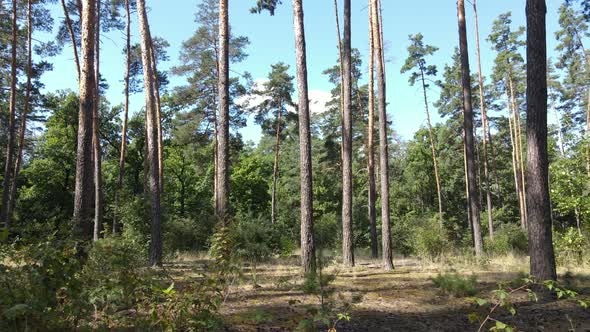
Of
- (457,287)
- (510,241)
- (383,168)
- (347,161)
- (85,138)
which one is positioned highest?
(85,138)

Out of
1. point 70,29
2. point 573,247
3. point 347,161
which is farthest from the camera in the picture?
point 70,29

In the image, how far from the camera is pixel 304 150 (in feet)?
30.2

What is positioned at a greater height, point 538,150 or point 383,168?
point 383,168

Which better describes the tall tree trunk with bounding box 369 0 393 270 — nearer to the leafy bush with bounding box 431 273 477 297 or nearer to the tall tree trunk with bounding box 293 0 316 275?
the tall tree trunk with bounding box 293 0 316 275

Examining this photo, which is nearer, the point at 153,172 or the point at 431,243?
the point at 153,172

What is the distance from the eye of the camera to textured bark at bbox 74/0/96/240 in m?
7.43

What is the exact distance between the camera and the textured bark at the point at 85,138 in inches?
292

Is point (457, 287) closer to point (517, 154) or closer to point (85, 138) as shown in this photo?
point (85, 138)

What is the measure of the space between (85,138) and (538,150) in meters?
8.15

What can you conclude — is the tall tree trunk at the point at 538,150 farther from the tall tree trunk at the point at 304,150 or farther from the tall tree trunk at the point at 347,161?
the tall tree trunk at the point at 347,161

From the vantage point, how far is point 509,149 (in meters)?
38.1

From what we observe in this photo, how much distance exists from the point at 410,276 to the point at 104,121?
2278cm

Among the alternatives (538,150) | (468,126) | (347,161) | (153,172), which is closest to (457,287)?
(538,150)

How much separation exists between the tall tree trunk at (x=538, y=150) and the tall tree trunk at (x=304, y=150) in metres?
4.04
